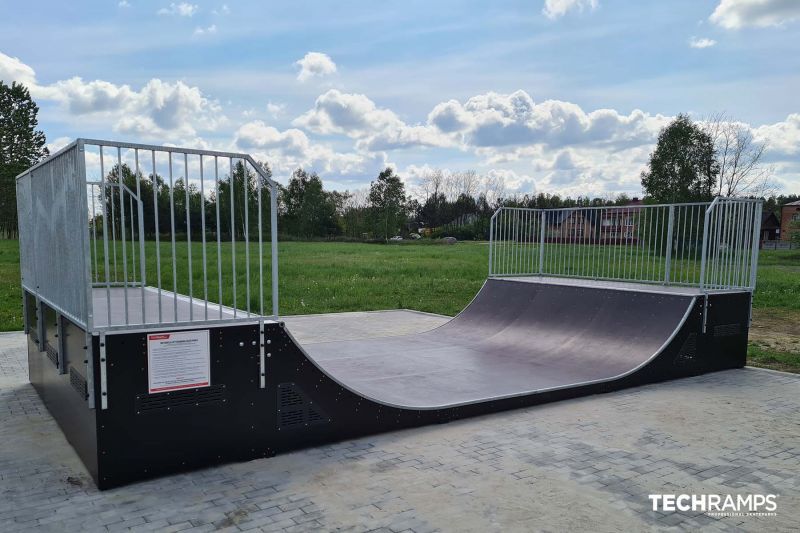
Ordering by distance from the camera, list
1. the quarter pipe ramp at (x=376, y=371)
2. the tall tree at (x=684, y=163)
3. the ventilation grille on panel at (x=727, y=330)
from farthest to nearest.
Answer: the tall tree at (x=684, y=163) → the ventilation grille on panel at (x=727, y=330) → the quarter pipe ramp at (x=376, y=371)

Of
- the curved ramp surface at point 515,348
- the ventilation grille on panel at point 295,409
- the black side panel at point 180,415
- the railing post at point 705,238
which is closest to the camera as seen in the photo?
the black side panel at point 180,415

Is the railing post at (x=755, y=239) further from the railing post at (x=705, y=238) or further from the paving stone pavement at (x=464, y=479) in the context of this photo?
the paving stone pavement at (x=464, y=479)

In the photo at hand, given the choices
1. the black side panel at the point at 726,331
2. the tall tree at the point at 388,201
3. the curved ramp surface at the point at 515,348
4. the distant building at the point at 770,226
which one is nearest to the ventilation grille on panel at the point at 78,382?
the curved ramp surface at the point at 515,348

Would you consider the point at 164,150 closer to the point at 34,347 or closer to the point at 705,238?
the point at 34,347

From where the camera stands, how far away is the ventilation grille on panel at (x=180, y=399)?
4.19 m

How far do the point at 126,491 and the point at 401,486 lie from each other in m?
1.91

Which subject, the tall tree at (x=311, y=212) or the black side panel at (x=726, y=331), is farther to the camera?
the tall tree at (x=311, y=212)

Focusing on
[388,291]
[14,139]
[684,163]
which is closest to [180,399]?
[388,291]

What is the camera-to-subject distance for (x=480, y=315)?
1050 cm

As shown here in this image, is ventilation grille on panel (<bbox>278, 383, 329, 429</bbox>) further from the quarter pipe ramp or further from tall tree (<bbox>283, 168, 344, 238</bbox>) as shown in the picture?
tall tree (<bbox>283, 168, 344, 238</bbox>)

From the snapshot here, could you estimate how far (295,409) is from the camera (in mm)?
4867

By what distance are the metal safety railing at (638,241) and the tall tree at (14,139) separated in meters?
37.7

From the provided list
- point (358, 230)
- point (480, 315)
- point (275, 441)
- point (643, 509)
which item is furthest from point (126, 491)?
point (358, 230)

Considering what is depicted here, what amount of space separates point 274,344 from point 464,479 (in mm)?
1788
